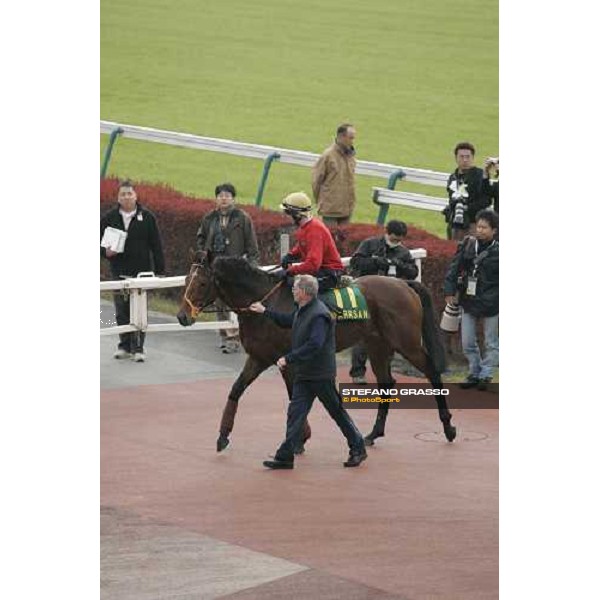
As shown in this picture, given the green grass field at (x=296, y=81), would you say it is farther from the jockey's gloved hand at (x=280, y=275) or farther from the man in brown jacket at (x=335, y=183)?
the jockey's gloved hand at (x=280, y=275)

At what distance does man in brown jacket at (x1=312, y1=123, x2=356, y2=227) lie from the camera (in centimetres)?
1775

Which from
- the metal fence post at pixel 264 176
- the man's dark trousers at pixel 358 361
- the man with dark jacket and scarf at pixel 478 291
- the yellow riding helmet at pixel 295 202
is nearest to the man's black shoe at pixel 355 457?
the yellow riding helmet at pixel 295 202

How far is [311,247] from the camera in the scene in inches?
504

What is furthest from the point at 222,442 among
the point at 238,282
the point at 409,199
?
the point at 409,199

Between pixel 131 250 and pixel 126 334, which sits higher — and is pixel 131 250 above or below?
above

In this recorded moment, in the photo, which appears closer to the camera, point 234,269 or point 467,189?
point 234,269

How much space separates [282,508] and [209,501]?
1.70ft

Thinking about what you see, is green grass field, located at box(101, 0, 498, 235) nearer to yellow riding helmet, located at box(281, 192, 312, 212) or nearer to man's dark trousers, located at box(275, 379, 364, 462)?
yellow riding helmet, located at box(281, 192, 312, 212)

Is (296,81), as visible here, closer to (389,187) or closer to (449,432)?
(389,187)

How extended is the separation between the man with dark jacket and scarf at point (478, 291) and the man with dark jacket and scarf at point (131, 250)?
2855 mm

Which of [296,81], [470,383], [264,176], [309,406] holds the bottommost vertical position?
[470,383]

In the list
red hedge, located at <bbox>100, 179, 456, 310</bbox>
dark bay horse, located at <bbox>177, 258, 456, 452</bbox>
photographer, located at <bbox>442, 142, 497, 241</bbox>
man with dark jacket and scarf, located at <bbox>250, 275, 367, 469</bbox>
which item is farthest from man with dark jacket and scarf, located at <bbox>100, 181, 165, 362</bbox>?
man with dark jacket and scarf, located at <bbox>250, 275, 367, 469</bbox>

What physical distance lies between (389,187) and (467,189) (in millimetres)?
2651

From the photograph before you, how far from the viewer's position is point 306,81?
2217cm
